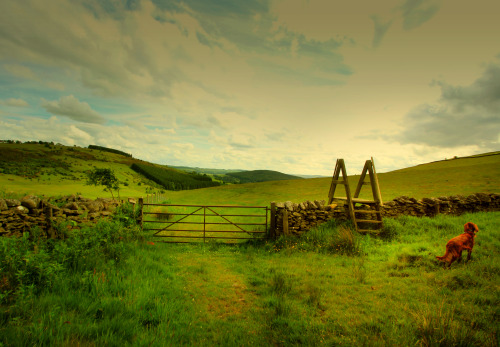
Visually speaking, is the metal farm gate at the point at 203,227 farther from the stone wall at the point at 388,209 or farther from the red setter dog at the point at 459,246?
the red setter dog at the point at 459,246

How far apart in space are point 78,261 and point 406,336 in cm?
684

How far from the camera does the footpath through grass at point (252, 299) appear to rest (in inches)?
132

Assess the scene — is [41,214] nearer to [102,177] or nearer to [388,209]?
[102,177]

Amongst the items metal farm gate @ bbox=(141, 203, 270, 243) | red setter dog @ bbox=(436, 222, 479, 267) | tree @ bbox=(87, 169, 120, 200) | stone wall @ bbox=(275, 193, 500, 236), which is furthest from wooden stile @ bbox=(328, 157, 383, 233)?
tree @ bbox=(87, 169, 120, 200)

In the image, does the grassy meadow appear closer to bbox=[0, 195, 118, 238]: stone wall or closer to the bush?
the bush

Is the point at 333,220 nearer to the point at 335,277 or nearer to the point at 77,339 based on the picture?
the point at 335,277

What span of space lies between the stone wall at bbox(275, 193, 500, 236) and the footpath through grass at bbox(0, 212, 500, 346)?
2206mm

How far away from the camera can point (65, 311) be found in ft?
12.1

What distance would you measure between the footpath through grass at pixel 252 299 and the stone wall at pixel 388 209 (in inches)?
86.9

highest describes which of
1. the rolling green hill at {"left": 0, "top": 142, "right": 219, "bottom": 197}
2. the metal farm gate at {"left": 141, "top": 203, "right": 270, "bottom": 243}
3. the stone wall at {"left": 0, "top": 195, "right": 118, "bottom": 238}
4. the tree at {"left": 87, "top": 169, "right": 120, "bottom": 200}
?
the rolling green hill at {"left": 0, "top": 142, "right": 219, "bottom": 197}

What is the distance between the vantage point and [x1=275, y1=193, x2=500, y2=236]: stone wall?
9859mm

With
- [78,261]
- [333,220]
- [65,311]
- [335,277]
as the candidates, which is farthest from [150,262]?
[333,220]

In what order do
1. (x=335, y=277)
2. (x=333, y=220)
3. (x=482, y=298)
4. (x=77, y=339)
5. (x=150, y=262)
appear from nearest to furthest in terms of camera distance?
1. (x=77, y=339)
2. (x=482, y=298)
3. (x=335, y=277)
4. (x=150, y=262)
5. (x=333, y=220)

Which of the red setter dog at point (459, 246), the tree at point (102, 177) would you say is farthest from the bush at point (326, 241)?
the tree at point (102, 177)
